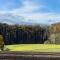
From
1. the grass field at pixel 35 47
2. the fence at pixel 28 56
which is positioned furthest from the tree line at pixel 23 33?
the fence at pixel 28 56

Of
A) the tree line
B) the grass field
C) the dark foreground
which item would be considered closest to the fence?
the dark foreground

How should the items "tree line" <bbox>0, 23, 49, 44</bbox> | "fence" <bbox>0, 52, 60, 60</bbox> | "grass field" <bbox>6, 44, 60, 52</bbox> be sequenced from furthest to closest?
"tree line" <bbox>0, 23, 49, 44</bbox>
"grass field" <bbox>6, 44, 60, 52</bbox>
"fence" <bbox>0, 52, 60, 60</bbox>

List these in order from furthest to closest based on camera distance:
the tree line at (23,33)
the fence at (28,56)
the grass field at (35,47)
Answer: the tree line at (23,33), the grass field at (35,47), the fence at (28,56)

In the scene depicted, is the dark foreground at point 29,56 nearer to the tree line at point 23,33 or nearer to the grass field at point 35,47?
the grass field at point 35,47

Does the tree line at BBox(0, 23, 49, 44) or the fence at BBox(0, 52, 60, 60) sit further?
the tree line at BBox(0, 23, 49, 44)

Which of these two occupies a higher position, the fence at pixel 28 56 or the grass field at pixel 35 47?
the grass field at pixel 35 47

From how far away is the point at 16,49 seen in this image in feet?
18.1

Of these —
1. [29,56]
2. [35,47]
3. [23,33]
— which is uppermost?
[23,33]

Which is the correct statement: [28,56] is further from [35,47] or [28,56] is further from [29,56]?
[35,47]

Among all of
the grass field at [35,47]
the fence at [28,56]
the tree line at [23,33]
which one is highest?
the tree line at [23,33]

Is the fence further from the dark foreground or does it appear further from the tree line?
the tree line

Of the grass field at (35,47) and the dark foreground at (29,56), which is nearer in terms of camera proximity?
the dark foreground at (29,56)

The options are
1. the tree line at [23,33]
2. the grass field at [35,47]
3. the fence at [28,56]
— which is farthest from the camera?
the tree line at [23,33]

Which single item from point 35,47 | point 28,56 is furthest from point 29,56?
point 35,47
